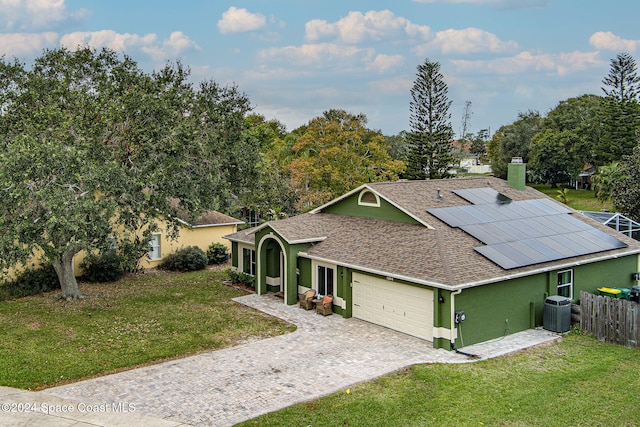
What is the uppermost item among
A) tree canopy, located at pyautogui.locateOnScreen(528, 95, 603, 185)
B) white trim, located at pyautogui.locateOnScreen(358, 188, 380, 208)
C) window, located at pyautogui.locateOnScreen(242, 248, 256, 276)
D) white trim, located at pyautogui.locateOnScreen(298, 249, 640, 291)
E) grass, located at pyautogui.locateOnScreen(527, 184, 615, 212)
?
tree canopy, located at pyautogui.locateOnScreen(528, 95, 603, 185)

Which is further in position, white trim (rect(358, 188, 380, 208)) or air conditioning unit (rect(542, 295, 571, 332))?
white trim (rect(358, 188, 380, 208))

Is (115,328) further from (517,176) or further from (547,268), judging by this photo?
(517,176)

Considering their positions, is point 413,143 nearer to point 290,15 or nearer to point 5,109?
point 290,15

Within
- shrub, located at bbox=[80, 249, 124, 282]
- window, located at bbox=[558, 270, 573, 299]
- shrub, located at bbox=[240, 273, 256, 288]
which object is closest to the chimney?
window, located at bbox=[558, 270, 573, 299]

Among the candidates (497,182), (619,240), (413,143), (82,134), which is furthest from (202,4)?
(413,143)

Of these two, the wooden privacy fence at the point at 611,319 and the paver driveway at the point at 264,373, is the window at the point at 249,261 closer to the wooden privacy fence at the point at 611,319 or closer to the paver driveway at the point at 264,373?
the paver driveway at the point at 264,373

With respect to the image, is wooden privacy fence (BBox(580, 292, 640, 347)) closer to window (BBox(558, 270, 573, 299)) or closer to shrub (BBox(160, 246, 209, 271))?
window (BBox(558, 270, 573, 299))
